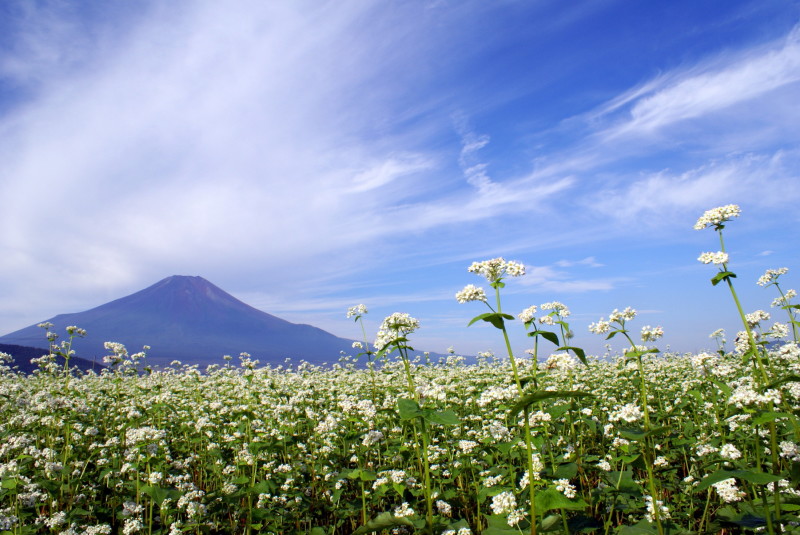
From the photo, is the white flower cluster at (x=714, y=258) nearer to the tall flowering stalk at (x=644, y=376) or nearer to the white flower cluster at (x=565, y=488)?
the tall flowering stalk at (x=644, y=376)

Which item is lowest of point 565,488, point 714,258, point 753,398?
point 565,488

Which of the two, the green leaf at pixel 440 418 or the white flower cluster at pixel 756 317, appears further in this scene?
the white flower cluster at pixel 756 317

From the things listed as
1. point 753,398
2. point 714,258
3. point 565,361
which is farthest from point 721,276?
point 565,361

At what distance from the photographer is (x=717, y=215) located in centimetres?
557

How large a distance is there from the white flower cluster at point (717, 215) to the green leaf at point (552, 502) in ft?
14.9

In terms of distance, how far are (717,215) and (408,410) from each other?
5.07m

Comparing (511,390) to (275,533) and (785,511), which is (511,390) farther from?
(275,533)

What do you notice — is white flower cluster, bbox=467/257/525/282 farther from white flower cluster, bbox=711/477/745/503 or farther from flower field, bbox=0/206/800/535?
white flower cluster, bbox=711/477/745/503

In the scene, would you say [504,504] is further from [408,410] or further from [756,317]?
[756,317]

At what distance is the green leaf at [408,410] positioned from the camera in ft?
12.2

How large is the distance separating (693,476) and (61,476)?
400 inches

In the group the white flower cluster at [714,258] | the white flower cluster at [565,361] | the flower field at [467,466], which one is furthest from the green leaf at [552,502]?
the white flower cluster at [714,258]

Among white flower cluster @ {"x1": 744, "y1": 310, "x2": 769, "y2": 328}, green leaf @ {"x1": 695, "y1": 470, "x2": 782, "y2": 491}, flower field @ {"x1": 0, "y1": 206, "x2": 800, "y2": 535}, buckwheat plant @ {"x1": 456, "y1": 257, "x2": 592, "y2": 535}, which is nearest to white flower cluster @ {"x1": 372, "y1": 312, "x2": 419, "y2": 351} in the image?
flower field @ {"x1": 0, "y1": 206, "x2": 800, "y2": 535}

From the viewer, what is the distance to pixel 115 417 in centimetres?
1152
